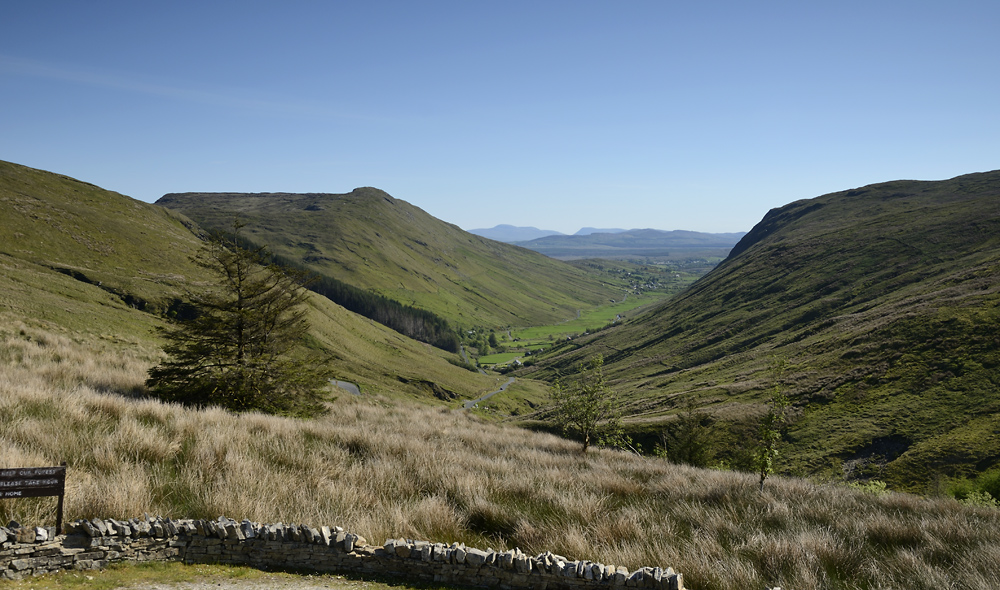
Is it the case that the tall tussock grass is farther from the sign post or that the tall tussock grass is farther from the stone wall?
the sign post

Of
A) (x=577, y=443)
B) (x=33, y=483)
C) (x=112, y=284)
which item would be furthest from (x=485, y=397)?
(x=33, y=483)

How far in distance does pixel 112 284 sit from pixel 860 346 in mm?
118281

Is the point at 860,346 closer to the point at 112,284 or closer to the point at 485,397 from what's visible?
the point at 485,397

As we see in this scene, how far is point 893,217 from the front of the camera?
180 m

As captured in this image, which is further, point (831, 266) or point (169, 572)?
point (831, 266)

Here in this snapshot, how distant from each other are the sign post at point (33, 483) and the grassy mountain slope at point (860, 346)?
48.7 metres

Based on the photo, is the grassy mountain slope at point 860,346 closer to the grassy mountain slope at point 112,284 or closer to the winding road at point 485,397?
the winding road at point 485,397

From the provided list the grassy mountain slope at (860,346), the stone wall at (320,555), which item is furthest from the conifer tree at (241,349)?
the grassy mountain slope at (860,346)

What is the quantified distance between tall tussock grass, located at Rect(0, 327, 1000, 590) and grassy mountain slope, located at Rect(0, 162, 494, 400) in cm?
1017

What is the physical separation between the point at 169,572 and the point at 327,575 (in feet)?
6.23


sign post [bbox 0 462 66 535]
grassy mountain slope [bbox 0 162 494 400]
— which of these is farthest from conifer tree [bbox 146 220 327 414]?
sign post [bbox 0 462 66 535]

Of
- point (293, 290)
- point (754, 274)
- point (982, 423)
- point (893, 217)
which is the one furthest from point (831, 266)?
point (293, 290)

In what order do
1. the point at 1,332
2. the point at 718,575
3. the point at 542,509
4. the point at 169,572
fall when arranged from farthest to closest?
the point at 1,332 → the point at 542,509 → the point at 718,575 → the point at 169,572

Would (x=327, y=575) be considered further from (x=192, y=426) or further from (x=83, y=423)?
(x=83, y=423)
